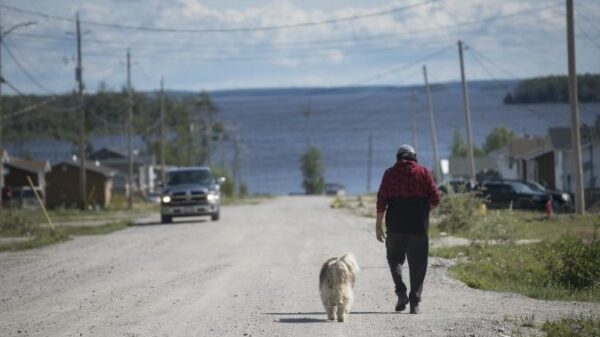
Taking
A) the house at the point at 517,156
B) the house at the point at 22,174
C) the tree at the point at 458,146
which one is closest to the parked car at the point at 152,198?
the house at the point at 22,174

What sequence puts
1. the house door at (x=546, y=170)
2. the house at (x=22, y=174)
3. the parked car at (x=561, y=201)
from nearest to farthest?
1. the parked car at (x=561, y=201)
2. the house door at (x=546, y=170)
3. the house at (x=22, y=174)

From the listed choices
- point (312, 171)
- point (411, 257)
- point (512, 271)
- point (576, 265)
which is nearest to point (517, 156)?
point (512, 271)

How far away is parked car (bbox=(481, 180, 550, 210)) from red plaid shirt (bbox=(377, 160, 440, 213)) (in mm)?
35864

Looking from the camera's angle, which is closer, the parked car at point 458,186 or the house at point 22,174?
the parked car at point 458,186

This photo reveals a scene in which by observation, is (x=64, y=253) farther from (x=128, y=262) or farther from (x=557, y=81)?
(x=557, y=81)

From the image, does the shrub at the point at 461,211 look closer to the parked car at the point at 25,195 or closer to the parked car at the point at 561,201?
the parked car at the point at 561,201

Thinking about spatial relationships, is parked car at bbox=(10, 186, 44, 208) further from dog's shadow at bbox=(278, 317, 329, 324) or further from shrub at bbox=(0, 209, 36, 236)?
dog's shadow at bbox=(278, 317, 329, 324)

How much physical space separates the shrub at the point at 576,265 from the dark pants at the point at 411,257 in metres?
4.26

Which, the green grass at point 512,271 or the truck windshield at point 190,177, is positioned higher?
the truck windshield at point 190,177

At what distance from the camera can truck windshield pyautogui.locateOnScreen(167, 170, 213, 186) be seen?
42.8 metres

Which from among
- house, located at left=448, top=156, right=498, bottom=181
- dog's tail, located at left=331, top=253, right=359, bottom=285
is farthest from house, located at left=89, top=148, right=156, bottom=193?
dog's tail, located at left=331, top=253, right=359, bottom=285

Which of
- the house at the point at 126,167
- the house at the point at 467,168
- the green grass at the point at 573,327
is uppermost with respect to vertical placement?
the house at the point at 126,167

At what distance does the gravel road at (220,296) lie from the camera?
39.7ft

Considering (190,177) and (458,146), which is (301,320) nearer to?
(190,177)
